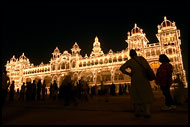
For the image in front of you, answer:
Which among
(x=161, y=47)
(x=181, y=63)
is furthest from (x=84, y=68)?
(x=181, y=63)

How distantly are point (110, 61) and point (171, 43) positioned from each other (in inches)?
612

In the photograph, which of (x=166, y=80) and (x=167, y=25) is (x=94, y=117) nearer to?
(x=166, y=80)

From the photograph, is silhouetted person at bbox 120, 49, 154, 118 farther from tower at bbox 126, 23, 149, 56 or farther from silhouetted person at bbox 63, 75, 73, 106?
tower at bbox 126, 23, 149, 56

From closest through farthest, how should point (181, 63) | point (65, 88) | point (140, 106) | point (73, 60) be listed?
point (140, 106), point (65, 88), point (181, 63), point (73, 60)

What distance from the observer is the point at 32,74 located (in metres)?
50.9

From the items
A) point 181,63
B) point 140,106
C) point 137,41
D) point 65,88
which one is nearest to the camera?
point 140,106

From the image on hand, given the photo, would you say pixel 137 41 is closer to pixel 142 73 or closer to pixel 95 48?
pixel 95 48

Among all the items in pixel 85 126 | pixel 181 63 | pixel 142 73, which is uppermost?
pixel 181 63

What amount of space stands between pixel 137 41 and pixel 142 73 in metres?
33.8

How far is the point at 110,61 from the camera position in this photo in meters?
39.2

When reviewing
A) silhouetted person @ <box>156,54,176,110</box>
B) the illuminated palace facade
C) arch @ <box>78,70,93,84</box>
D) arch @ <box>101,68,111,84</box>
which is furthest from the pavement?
arch @ <box>78,70,93,84</box>

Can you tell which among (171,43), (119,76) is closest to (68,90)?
(171,43)

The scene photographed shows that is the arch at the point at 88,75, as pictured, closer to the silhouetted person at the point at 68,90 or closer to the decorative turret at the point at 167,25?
the decorative turret at the point at 167,25

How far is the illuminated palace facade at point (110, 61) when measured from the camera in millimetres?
31444
